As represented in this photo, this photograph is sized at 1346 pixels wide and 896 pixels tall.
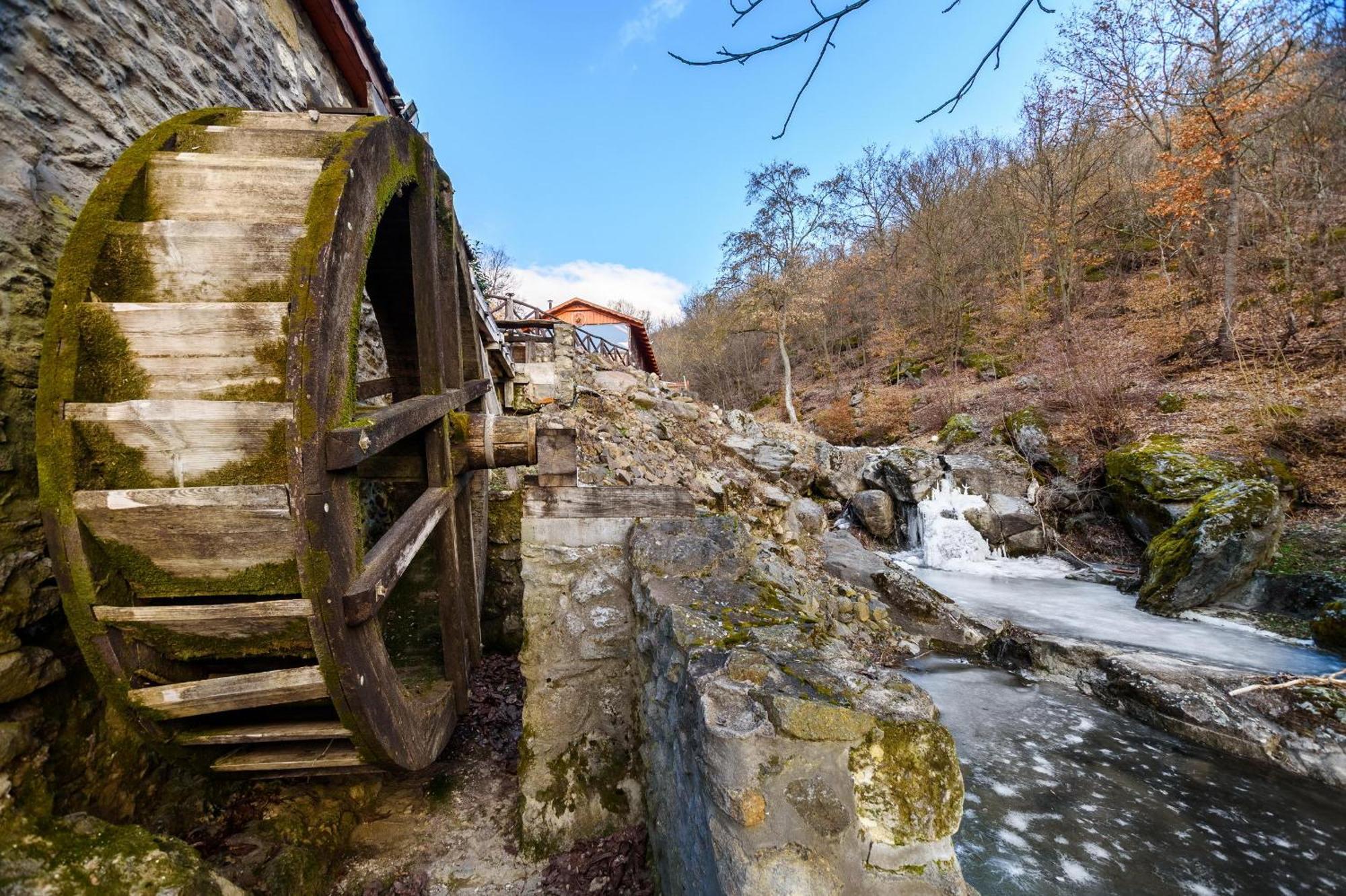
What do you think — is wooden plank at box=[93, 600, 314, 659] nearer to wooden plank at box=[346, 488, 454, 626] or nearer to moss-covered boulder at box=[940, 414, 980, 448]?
wooden plank at box=[346, 488, 454, 626]

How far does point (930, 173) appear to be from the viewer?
18922mm

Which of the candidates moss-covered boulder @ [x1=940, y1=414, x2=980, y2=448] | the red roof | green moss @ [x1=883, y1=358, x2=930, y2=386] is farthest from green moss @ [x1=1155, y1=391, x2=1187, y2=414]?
the red roof

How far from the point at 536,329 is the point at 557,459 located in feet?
29.0

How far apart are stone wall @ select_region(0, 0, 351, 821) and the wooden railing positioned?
6176mm

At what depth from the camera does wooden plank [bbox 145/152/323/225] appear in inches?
73.3

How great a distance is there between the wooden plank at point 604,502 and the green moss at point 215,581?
1.13 meters

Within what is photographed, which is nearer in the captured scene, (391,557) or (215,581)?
(215,581)

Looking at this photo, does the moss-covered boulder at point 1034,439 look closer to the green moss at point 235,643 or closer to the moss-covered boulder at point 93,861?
the green moss at point 235,643

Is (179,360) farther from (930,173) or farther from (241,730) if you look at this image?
(930,173)

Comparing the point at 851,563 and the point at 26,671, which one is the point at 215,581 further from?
the point at 851,563

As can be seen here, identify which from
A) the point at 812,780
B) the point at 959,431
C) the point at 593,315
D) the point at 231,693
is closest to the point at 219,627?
the point at 231,693

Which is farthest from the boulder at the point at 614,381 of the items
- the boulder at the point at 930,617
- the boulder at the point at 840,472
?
the boulder at the point at 930,617

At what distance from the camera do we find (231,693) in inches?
70.2

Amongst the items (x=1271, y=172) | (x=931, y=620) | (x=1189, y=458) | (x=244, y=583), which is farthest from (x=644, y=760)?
(x=1271, y=172)
